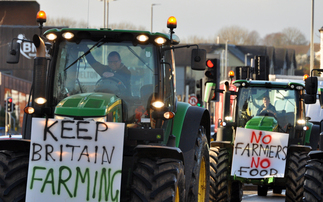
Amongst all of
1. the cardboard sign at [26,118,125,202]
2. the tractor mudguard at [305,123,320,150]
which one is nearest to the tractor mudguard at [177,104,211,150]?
the cardboard sign at [26,118,125,202]

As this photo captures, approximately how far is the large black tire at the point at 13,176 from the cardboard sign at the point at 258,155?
5.59m

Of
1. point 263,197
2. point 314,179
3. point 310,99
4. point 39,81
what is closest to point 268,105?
point 310,99

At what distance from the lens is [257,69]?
2383 cm

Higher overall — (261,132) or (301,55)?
(301,55)

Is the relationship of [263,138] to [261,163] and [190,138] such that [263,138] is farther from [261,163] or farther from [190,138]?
[190,138]

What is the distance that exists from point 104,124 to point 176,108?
1.84 metres

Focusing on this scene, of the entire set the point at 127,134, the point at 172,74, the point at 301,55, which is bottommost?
the point at 127,134

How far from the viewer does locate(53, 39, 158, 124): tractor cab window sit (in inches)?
265

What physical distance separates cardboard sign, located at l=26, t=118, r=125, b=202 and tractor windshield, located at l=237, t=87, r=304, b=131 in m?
6.43

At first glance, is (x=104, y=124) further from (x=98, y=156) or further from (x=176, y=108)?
(x=176, y=108)

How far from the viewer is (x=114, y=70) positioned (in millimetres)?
6758

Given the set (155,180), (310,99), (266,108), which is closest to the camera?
(155,180)

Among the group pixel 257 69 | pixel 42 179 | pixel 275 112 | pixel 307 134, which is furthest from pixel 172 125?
pixel 257 69

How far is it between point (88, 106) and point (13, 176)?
1.01 meters
